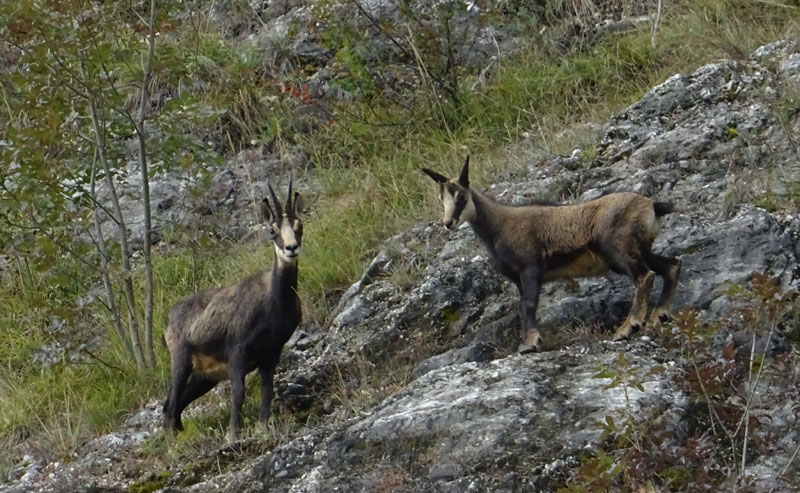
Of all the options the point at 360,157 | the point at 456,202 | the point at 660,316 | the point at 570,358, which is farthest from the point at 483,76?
the point at 570,358

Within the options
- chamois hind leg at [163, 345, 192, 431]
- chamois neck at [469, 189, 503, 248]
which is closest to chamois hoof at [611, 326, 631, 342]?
chamois neck at [469, 189, 503, 248]

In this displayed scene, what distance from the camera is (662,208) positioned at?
24.6ft

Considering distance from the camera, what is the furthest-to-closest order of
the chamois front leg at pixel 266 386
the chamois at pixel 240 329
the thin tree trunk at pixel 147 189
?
1. the thin tree trunk at pixel 147 189
2. the chamois at pixel 240 329
3. the chamois front leg at pixel 266 386

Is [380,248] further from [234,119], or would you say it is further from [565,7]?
[565,7]

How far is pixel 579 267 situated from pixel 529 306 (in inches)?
16.7

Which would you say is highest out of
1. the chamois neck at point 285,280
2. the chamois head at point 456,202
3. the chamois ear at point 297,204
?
the chamois ear at point 297,204

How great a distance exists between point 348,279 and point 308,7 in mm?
4708

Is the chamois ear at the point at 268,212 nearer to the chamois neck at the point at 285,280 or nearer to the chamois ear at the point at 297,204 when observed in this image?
the chamois ear at the point at 297,204

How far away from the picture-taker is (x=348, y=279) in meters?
10.0

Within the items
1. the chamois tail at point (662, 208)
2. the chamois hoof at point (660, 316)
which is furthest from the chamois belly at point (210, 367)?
the chamois tail at point (662, 208)

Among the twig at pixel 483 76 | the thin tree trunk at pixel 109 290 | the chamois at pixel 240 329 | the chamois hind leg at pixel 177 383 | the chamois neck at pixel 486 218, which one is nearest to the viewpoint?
the chamois neck at pixel 486 218

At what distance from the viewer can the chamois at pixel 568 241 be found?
7.49m

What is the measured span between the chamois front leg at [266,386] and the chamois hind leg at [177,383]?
0.63m

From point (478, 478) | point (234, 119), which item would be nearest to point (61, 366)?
point (234, 119)
